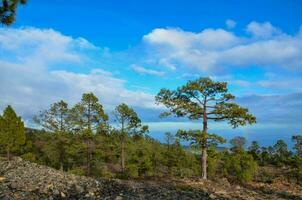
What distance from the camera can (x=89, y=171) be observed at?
163 feet

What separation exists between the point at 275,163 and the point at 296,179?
19.0m

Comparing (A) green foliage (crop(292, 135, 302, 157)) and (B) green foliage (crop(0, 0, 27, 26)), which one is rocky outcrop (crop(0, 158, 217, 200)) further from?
(A) green foliage (crop(292, 135, 302, 157))

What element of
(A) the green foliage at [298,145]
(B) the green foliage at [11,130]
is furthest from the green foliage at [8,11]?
(A) the green foliage at [298,145]

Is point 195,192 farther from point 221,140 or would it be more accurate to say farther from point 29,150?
point 29,150

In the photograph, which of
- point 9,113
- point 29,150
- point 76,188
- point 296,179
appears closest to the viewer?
point 76,188

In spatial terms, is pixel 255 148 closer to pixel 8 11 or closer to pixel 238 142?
pixel 238 142

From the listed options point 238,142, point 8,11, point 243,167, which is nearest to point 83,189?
point 8,11

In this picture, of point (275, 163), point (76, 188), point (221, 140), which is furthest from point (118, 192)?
point (275, 163)

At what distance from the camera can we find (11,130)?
53.5 m

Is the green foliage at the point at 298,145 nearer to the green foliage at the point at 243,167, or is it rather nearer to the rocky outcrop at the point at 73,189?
the green foliage at the point at 243,167

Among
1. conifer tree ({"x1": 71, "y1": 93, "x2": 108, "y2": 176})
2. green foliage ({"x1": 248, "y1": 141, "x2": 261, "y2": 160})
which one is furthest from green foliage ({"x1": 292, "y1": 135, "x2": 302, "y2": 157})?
conifer tree ({"x1": 71, "y1": 93, "x2": 108, "y2": 176})

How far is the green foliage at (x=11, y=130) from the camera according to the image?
172 ft

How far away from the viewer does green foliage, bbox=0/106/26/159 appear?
2067 inches

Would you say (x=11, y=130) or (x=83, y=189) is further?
(x=11, y=130)
